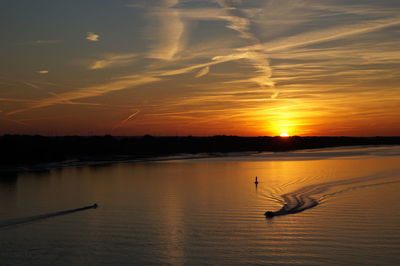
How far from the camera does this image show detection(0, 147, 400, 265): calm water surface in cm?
1894

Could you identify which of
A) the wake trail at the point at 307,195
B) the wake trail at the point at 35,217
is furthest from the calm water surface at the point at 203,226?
the wake trail at the point at 35,217

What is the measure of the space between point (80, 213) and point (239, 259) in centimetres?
1496

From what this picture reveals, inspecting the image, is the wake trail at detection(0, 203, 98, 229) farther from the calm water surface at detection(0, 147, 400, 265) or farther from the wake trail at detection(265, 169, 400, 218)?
the wake trail at detection(265, 169, 400, 218)

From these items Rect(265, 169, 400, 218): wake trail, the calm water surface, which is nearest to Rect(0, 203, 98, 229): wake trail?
the calm water surface

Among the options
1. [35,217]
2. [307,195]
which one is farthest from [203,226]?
[307,195]

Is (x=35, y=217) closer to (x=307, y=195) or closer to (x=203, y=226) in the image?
(x=203, y=226)

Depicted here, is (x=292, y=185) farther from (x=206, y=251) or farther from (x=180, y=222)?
(x=206, y=251)

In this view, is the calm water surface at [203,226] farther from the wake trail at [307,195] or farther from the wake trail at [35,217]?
the wake trail at [35,217]

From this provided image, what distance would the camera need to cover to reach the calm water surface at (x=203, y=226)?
18.9 metres

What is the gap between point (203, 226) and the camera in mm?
24531

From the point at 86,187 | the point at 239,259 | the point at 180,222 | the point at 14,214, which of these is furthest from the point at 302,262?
the point at 86,187

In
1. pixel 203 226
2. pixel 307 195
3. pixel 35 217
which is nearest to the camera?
pixel 203 226

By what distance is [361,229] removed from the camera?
2311 centimetres

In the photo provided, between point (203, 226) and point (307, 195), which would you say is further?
point (307, 195)
